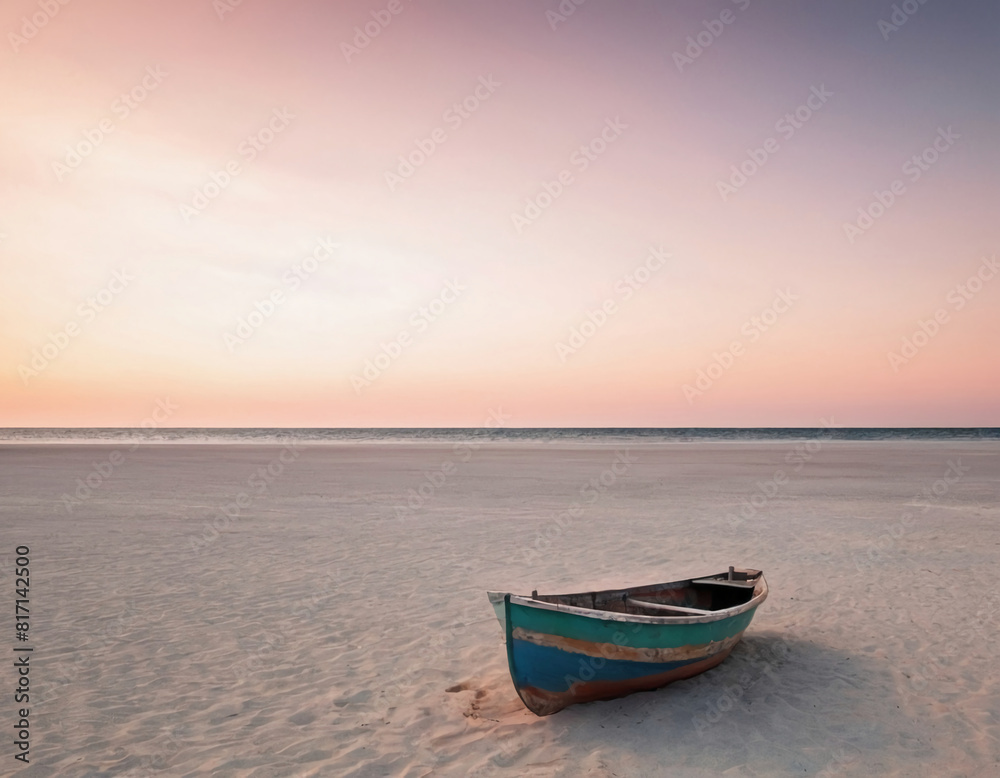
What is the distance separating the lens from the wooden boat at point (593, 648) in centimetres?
520

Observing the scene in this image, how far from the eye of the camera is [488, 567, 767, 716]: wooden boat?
5.20 metres

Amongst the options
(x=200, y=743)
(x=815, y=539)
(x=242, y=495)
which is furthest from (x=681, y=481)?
(x=200, y=743)

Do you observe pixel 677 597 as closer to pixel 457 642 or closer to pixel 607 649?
pixel 607 649

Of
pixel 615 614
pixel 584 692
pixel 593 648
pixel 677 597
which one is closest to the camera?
pixel 615 614

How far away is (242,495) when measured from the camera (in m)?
20.6

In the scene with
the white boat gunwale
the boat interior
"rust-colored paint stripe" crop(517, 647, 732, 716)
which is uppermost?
the white boat gunwale

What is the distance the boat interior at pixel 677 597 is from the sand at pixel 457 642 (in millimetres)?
649

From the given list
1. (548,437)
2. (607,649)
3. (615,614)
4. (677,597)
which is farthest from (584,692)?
(548,437)

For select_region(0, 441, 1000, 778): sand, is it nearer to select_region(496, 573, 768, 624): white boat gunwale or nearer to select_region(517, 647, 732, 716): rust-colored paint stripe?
select_region(517, 647, 732, 716): rust-colored paint stripe

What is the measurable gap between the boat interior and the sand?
65 cm

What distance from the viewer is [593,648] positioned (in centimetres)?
529

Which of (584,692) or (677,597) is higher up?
(677,597)

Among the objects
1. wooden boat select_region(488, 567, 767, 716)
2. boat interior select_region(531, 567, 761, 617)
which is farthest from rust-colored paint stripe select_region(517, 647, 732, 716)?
boat interior select_region(531, 567, 761, 617)

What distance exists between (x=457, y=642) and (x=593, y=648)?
2655mm
